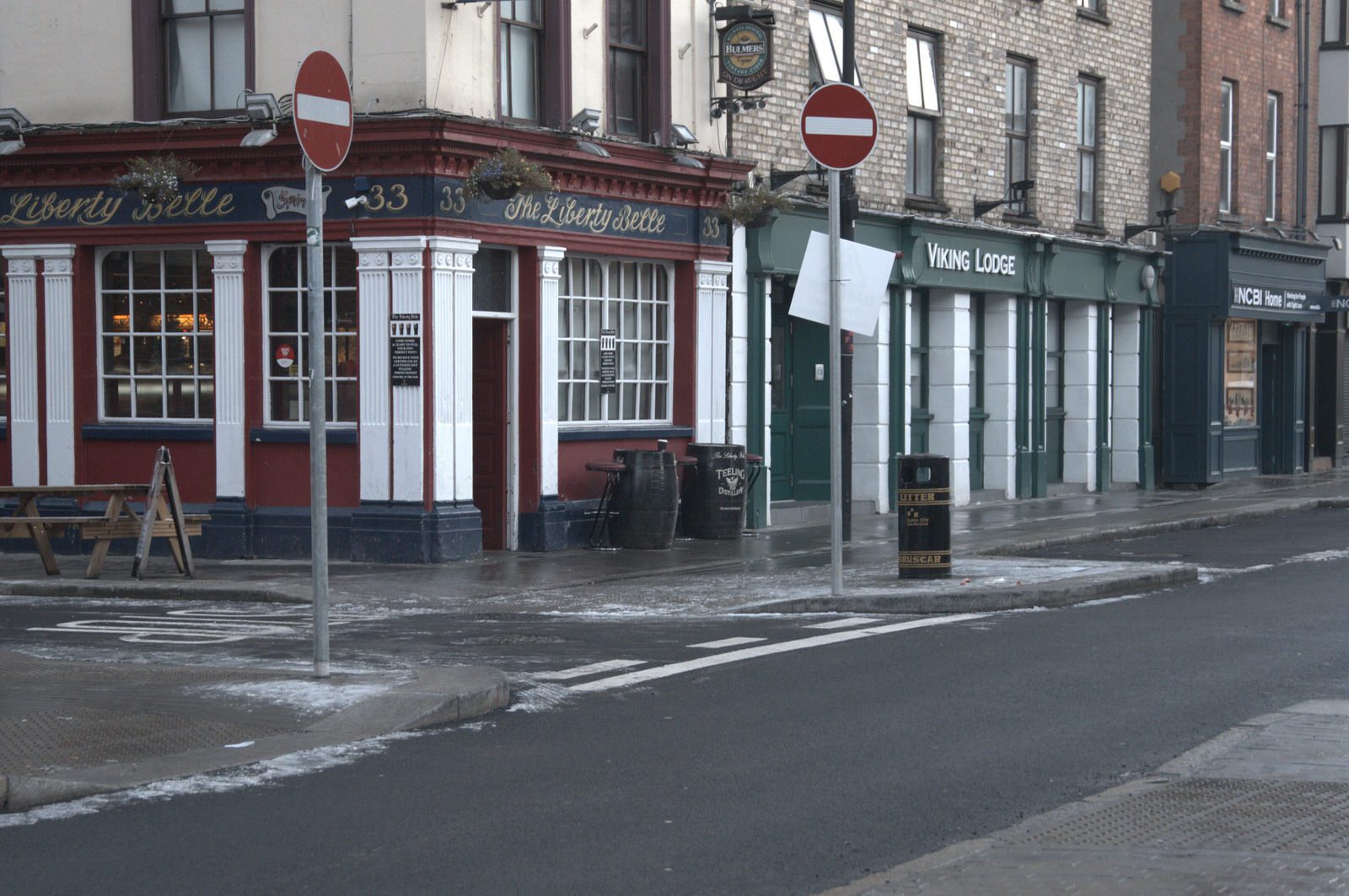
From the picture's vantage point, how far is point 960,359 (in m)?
25.1

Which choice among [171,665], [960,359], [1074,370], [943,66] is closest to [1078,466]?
[1074,370]

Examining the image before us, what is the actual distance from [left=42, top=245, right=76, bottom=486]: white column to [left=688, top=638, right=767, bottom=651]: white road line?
917 cm

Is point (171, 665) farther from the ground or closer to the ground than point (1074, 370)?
closer to the ground

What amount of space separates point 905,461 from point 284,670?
6211 mm

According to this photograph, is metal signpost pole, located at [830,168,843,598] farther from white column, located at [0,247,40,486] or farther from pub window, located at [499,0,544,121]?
white column, located at [0,247,40,486]

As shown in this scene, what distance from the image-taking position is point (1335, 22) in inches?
1421

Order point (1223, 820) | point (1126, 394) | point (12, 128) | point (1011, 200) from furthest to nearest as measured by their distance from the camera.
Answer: point (1126, 394) → point (1011, 200) → point (12, 128) → point (1223, 820)

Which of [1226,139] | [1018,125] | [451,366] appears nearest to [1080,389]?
[1018,125]

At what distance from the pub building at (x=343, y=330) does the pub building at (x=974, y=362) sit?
10.7ft

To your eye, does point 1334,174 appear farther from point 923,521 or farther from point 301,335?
point 301,335

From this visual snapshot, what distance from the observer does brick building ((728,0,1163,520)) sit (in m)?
22.4

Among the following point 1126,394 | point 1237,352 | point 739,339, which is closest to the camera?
point 739,339

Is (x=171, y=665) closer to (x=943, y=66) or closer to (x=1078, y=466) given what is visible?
(x=943, y=66)

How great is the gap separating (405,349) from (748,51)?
577cm
